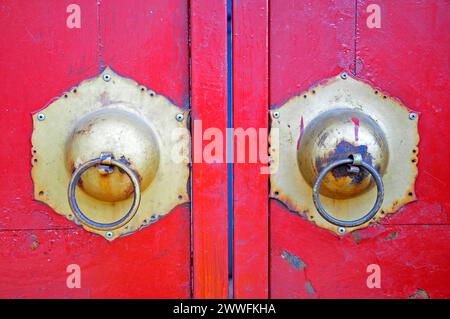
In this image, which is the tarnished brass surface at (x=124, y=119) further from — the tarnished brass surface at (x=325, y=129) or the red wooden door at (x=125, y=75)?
the tarnished brass surface at (x=325, y=129)

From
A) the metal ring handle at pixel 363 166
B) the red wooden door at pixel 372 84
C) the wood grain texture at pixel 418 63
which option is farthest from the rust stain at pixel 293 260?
the wood grain texture at pixel 418 63

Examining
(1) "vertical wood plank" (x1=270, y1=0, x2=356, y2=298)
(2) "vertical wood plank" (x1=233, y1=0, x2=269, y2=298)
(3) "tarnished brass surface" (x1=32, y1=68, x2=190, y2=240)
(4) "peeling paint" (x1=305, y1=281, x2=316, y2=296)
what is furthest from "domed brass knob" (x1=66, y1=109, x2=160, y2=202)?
(4) "peeling paint" (x1=305, y1=281, x2=316, y2=296)

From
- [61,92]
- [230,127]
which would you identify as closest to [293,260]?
Result: [230,127]

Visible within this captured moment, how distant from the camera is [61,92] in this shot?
1041 mm

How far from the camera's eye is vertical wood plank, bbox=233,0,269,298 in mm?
983

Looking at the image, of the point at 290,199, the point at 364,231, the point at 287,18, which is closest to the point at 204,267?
the point at 290,199

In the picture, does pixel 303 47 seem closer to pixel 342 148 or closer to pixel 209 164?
pixel 342 148

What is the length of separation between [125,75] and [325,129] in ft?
1.67

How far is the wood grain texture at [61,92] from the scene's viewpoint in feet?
3.39

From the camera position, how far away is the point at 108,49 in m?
1.04

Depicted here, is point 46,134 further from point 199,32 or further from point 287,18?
point 287,18

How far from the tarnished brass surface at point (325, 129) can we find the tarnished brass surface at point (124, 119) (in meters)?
0.25

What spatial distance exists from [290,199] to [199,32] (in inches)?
18.4

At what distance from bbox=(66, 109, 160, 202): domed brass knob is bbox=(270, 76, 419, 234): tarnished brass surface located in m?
0.31
